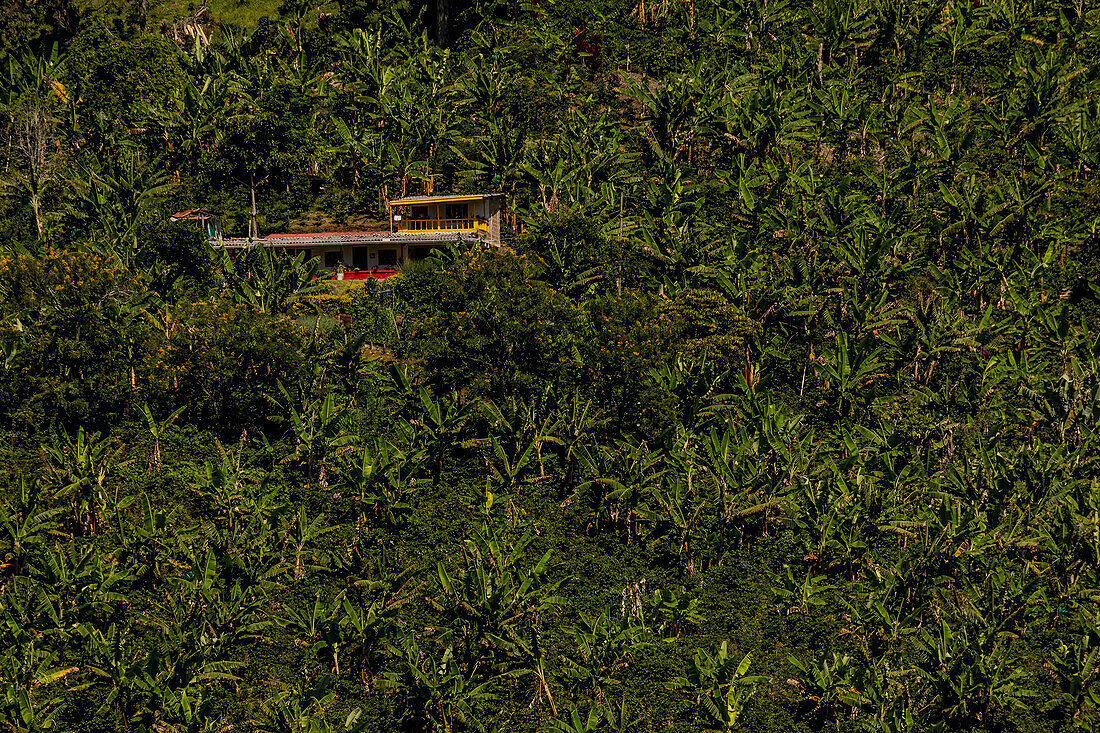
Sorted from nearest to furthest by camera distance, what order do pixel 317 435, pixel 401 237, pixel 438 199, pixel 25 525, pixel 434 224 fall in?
pixel 25 525 → pixel 317 435 → pixel 401 237 → pixel 438 199 → pixel 434 224

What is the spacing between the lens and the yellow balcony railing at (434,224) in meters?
42.7

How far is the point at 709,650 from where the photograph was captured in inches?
1056

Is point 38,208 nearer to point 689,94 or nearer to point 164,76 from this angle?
point 164,76

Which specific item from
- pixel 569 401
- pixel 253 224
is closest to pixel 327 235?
pixel 253 224

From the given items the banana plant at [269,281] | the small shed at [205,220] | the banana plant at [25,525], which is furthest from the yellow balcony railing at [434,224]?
the banana plant at [25,525]

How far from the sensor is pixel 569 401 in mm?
32781

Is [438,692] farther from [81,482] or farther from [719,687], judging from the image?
[81,482]

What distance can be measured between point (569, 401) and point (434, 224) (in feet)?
43.2

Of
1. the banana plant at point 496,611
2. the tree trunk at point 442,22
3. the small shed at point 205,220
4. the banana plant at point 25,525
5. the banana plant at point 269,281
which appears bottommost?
the banana plant at point 496,611

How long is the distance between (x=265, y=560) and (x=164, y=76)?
28.4 meters

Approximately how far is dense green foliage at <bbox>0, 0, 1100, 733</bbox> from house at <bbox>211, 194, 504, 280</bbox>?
1199 millimetres

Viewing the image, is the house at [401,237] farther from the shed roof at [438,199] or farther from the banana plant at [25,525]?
the banana plant at [25,525]

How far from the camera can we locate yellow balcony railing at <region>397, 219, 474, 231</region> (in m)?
42.7

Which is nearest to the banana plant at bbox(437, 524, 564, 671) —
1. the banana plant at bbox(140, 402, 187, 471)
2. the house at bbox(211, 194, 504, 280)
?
the banana plant at bbox(140, 402, 187, 471)
